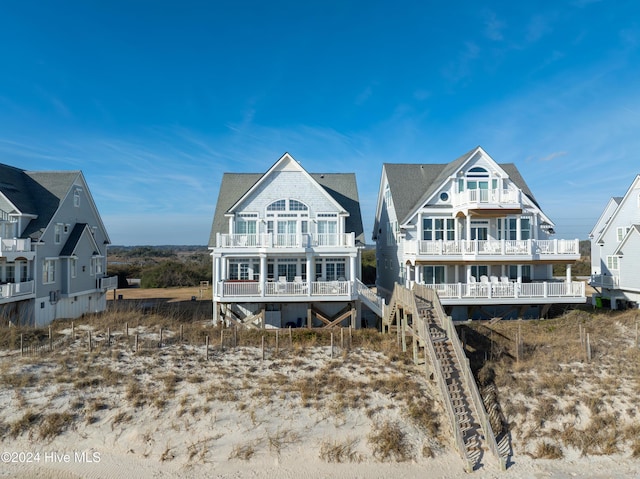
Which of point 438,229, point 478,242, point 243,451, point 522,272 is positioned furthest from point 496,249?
point 243,451

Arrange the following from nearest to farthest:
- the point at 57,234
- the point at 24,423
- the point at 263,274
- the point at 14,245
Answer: the point at 24,423, the point at 263,274, the point at 14,245, the point at 57,234

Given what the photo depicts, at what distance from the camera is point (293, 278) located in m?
23.8

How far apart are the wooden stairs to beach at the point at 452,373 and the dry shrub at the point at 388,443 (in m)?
1.71

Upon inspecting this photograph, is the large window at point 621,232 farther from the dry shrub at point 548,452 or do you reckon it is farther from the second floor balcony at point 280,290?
the dry shrub at point 548,452

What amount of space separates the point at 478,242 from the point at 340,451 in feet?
46.0

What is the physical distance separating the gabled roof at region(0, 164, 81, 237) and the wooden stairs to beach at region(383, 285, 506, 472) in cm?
2225

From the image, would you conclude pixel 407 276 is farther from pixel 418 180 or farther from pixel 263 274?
pixel 263 274

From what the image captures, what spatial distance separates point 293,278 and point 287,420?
1110cm

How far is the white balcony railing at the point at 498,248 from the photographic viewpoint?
70.7ft

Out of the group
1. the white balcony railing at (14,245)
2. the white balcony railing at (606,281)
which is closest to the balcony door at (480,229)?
the white balcony railing at (606,281)

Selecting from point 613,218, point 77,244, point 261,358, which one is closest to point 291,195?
point 261,358

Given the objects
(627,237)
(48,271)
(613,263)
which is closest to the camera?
(48,271)

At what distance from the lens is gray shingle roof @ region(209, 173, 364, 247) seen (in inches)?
941

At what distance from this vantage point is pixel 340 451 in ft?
40.2
